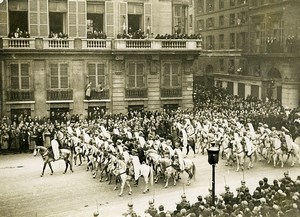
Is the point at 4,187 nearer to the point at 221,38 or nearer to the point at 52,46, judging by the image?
the point at 52,46

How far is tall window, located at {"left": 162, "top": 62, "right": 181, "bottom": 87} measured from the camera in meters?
35.8

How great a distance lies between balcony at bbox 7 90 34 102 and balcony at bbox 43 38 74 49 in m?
3.68

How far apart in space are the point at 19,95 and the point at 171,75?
1206 cm

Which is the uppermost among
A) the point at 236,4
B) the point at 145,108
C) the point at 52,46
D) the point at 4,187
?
the point at 236,4

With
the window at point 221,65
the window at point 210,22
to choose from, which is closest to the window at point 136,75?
the window at point 221,65

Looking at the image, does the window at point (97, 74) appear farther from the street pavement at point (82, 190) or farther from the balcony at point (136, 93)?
the street pavement at point (82, 190)

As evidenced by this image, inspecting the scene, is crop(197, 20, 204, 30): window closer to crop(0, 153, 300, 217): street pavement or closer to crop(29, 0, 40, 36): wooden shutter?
crop(29, 0, 40, 36): wooden shutter

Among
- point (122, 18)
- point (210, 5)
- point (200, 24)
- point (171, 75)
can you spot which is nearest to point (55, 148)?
point (171, 75)

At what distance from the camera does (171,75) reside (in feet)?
118

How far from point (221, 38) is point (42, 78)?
28.3 meters

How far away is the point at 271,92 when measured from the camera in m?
43.0

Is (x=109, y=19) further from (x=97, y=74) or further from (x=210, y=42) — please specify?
(x=210, y=42)

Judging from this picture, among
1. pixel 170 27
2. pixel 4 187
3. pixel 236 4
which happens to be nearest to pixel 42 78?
pixel 170 27

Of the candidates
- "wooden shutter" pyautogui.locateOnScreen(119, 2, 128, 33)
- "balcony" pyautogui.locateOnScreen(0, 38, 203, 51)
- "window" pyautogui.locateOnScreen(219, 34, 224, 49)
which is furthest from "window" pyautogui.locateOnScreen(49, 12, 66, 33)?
"window" pyautogui.locateOnScreen(219, 34, 224, 49)
